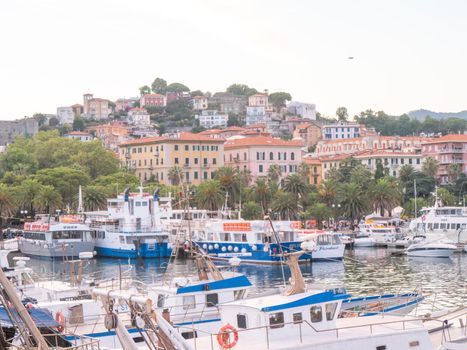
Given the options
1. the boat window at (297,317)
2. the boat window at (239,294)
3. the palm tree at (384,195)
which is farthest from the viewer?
the palm tree at (384,195)

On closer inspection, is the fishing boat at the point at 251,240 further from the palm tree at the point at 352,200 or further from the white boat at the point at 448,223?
the palm tree at the point at 352,200

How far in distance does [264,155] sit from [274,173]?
37.5ft

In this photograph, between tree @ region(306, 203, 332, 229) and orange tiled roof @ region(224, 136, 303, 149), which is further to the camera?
orange tiled roof @ region(224, 136, 303, 149)

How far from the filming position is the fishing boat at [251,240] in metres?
69.4

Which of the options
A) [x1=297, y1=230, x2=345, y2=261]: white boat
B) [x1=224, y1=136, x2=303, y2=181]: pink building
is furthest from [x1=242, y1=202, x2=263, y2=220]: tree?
[x1=224, y1=136, x2=303, y2=181]: pink building

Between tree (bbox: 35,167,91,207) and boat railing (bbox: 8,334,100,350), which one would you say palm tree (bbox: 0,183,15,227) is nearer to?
tree (bbox: 35,167,91,207)

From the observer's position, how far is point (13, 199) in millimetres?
98062

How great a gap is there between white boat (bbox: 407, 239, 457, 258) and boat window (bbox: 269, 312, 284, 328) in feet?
164

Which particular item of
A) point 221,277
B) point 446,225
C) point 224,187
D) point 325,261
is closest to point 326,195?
point 224,187

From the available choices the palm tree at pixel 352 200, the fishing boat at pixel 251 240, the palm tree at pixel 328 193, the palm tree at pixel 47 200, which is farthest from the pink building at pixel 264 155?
the fishing boat at pixel 251 240

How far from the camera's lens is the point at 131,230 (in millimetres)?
80438

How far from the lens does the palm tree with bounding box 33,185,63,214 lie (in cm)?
10012

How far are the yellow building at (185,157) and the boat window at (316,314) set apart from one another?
11227 centimetres

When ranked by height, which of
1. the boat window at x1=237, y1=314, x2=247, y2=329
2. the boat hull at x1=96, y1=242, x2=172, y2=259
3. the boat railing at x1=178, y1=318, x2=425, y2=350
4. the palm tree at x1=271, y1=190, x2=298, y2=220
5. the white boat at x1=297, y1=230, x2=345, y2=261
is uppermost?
the boat window at x1=237, y1=314, x2=247, y2=329
